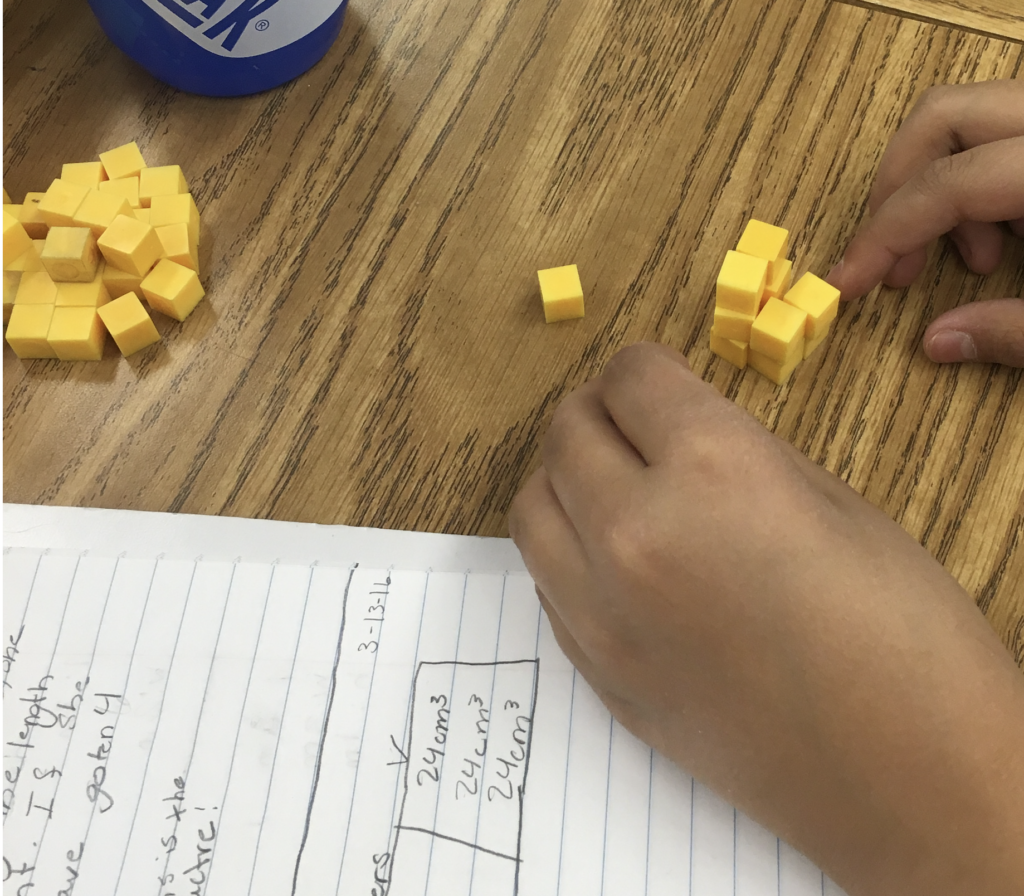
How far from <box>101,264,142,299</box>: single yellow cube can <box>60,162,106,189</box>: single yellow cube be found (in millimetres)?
66

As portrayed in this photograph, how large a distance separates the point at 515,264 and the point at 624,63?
7.2 inches

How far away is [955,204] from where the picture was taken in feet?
1.53

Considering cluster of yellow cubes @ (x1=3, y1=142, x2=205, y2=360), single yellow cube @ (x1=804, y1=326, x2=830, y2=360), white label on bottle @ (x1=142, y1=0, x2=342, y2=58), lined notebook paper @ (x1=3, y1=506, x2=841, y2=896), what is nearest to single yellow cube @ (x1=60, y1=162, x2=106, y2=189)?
cluster of yellow cubes @ (x1=3, y1=142, x2=205, y2=360)

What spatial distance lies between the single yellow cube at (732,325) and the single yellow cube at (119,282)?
353 millimetres

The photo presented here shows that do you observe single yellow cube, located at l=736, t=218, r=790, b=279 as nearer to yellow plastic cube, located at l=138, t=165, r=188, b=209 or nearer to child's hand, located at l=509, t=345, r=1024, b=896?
child's hand, located at l=509, t=345, r=1024, b=896

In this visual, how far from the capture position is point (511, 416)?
1.57 feet

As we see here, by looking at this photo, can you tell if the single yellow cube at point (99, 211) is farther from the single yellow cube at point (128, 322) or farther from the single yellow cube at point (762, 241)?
the single yellow cube at point (762, 241)

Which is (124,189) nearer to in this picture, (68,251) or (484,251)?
(68,251)

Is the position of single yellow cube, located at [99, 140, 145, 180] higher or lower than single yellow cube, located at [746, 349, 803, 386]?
higher

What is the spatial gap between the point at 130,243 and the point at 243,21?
16cm

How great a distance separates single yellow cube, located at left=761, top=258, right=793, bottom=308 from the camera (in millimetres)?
473

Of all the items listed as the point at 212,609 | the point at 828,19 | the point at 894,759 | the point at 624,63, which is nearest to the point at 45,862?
the point at 212,609

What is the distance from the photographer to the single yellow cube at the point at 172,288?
0.50 metres

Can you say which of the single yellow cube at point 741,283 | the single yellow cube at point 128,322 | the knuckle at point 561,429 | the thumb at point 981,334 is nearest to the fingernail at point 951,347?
the thumb at point 981,334
